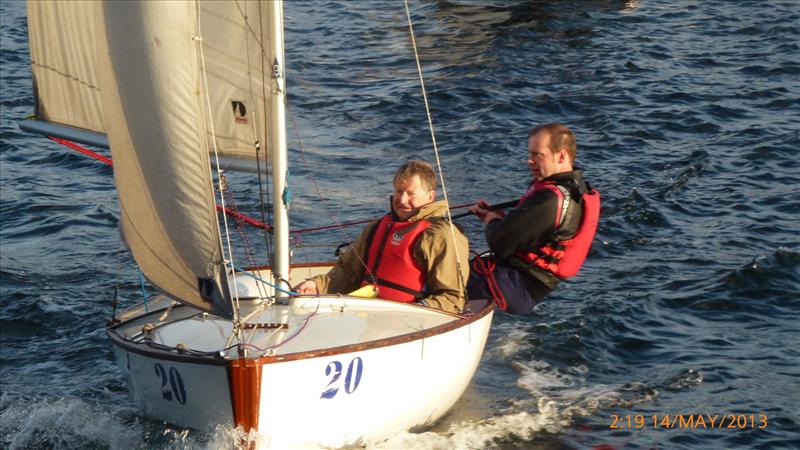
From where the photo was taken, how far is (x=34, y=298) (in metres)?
9.01

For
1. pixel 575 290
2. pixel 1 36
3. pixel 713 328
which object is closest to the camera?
pixel 713 328

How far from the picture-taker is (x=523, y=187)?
36.9ft

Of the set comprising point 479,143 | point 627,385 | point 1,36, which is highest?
point 1,36

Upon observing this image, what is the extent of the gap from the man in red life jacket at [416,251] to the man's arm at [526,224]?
0.31 m

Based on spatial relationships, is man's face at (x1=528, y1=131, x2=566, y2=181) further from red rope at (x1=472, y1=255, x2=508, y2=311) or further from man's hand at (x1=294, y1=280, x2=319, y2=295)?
man's hand at (x1=294, y1=280, x2=319, y2=295)

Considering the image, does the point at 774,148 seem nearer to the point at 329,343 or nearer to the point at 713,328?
the point at 713,328

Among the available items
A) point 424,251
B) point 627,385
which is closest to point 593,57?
point 627,385

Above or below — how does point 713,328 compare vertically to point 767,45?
Answer: below

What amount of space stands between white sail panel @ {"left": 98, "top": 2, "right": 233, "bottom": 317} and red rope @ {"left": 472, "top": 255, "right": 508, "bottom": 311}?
1.97 m

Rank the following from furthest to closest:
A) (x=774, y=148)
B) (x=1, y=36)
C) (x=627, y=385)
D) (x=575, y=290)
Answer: (x=1, y=36), (x=774, y=148), (x=575, y=290), (x=627, y=385)

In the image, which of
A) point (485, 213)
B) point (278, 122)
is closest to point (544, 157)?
point (485, 213)

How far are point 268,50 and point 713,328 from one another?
4.11 meters

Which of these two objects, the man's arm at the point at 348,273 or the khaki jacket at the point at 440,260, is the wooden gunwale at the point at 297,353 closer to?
the khaki jacket at the point at 440,260

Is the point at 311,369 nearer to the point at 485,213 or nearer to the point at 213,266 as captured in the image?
the point at 213,266
